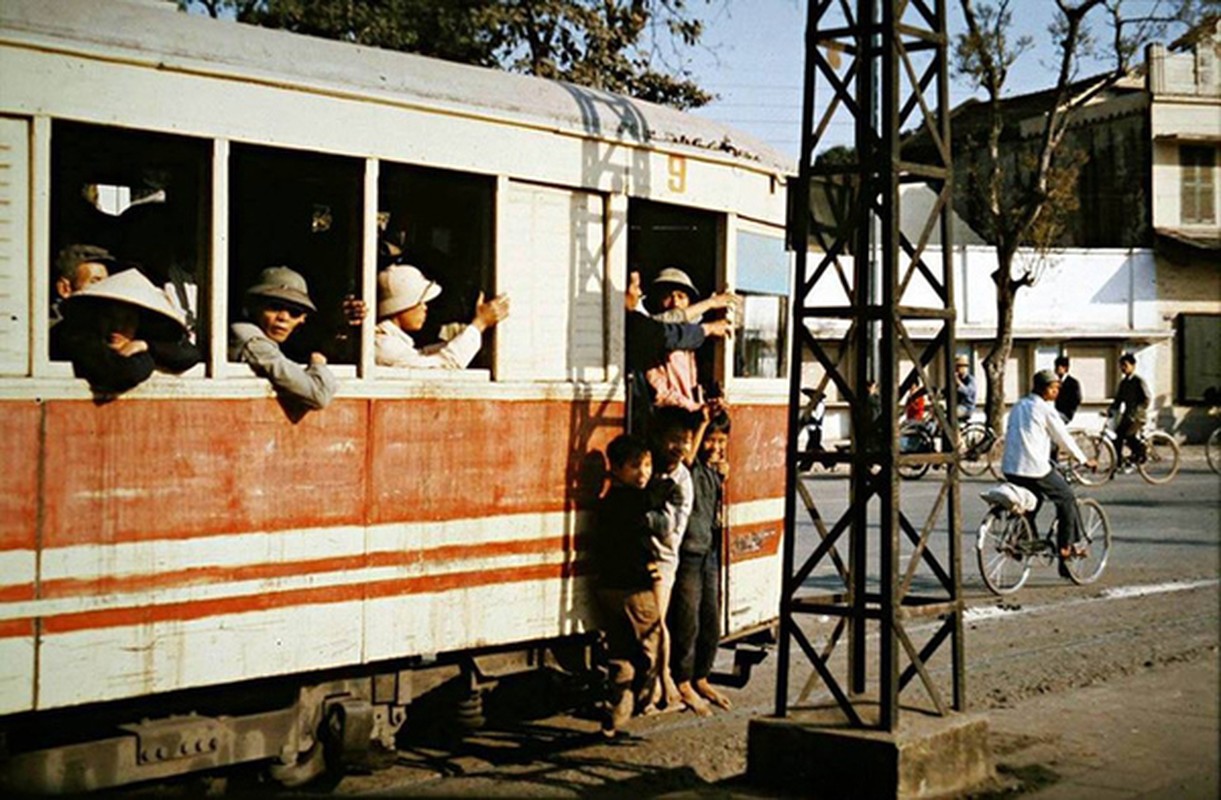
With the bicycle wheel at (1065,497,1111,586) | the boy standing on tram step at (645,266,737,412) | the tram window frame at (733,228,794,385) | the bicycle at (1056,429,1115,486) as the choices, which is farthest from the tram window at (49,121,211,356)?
the bicycle at (1056,429,1115,486)

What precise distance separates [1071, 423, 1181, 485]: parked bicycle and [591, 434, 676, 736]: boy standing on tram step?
17090 millimetres

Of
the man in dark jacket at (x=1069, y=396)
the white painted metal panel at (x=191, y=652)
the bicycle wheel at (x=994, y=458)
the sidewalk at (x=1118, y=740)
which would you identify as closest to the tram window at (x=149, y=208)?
the white painted metal panel at (x=191, y=652)

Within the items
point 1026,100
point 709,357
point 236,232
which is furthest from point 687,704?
point 1026,100

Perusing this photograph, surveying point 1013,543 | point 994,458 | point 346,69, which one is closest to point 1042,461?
point 1013,543

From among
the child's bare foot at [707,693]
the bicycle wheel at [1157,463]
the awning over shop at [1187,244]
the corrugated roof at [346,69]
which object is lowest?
the child's bare foot at [707,693]

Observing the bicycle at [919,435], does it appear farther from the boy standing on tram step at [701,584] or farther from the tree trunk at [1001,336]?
the boy standing on tram step at [701,584]

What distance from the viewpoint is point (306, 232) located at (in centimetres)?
754

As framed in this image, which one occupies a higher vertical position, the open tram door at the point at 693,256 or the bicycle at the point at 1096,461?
the open tram door at the point at 693,256

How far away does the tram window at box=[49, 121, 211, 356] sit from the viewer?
21.2 ft

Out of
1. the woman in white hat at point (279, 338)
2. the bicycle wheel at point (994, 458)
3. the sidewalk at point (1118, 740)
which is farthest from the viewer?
the bicycle wheel at point (994, 458)

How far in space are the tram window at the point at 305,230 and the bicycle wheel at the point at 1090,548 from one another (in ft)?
28.2

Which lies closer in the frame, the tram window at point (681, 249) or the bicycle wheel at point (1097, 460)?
the tram window at point (681, 249)

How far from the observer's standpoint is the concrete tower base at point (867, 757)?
679 centimetres

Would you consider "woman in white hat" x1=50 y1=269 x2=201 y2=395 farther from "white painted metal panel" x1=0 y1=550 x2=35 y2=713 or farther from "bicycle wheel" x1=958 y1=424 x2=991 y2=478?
"bicycle wheel" x1=958 y1=424 x2=991 y2=478
